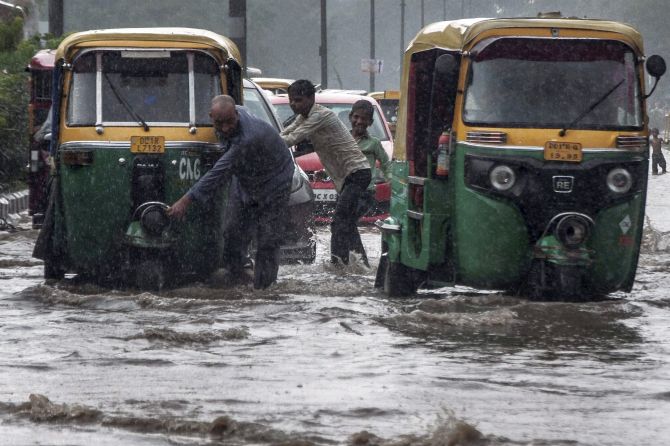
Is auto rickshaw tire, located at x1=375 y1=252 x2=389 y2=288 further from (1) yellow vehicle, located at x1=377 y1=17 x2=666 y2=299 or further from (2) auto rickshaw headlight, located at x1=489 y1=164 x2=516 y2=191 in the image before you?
(2) auto rickshaw headlight, located at x1=489 y1=164 x2=516 y2=191

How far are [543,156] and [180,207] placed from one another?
2.52m

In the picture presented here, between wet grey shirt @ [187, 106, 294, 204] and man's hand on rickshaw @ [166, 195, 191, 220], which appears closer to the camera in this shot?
man's hand on rickshaw @ [166, 195, 191, 220]

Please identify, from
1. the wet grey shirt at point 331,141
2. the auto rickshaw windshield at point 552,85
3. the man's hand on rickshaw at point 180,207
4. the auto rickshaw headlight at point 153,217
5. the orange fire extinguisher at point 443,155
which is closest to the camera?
the auto rickshaw windshield at point 552,85

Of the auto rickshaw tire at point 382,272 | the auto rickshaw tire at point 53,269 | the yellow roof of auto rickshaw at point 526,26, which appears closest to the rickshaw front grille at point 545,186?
the yellow roof of auto rickshaw at point 526,26

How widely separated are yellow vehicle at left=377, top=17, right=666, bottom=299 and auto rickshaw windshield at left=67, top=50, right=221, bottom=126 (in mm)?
1954

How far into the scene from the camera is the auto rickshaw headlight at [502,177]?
10.5 metres

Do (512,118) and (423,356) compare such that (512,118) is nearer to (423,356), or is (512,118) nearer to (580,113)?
(580,113)

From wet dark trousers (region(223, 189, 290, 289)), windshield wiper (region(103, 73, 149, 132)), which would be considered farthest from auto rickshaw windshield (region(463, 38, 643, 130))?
windshield wiper (region(103, 73, 149, 132))

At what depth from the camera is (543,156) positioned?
34.3 ft

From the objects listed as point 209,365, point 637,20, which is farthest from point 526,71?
point 637,20

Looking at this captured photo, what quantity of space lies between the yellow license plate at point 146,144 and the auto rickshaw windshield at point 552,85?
7.56 ft

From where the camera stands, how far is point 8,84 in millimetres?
21766

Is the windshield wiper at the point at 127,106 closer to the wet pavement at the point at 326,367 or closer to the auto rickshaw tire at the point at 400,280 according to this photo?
the wet pavement at the point at 326,367

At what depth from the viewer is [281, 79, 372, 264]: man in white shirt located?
13305mm
